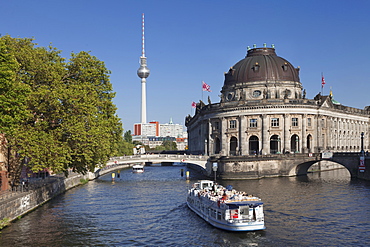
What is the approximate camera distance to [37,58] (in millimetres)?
54719

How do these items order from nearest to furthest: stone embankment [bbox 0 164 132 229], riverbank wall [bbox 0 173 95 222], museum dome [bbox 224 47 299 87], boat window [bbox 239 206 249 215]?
boat window [bbox 239 206 249 215] < stone embankment [bbox 0 164 132 229] < riverbank wall [bbox 0 173 95 222] < museum dome [bbox 224 47 299 87]

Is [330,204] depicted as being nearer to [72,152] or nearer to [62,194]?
[72,152]

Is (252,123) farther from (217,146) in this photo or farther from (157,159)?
(157,159)

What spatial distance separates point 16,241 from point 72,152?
15.2 m

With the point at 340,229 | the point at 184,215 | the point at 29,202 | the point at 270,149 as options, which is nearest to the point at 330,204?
the point at 340,229

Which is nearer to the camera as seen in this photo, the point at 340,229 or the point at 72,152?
the point at 340,229

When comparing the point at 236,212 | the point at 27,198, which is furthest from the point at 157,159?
the point at 236,212

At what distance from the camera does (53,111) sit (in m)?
52.4

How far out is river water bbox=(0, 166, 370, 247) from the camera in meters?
42.1

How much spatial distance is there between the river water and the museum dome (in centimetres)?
5560

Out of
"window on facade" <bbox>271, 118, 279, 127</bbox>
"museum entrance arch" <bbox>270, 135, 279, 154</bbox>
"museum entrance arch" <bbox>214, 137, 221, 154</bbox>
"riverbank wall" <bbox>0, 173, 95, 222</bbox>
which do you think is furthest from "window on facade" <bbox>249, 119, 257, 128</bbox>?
"riverbank wall" <bbox>0, 173, 95, 222</bbox>

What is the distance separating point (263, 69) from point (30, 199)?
86958 millimetres

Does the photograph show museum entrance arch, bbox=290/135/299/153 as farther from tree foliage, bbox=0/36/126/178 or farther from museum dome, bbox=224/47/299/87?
tree foliage, bbox=0/36/126/178

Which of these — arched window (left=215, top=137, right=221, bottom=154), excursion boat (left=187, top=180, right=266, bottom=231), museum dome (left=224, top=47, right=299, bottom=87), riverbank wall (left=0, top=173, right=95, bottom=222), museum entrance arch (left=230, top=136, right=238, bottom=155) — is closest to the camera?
excursion boat (left=187, top=180, right=266, bottom=231)
